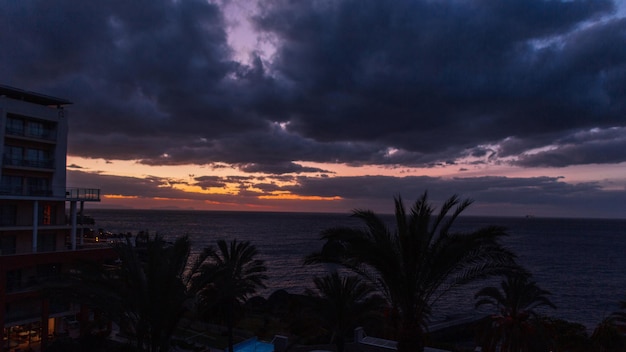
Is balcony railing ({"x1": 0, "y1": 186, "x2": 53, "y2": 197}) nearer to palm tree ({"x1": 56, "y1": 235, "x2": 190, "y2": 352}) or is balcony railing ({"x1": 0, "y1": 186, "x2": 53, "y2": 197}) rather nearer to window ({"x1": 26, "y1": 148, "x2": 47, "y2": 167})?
window ({"x1": 26, "y1": 148, "x2": 47, "y2": 167})

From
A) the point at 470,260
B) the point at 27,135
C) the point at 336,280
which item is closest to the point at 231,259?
the point at 336,280

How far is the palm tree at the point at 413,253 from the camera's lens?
13.5 metres

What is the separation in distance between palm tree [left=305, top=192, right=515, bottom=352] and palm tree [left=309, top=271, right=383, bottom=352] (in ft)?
21.0

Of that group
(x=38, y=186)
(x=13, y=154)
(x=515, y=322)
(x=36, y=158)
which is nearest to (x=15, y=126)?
(x=13, y=154)

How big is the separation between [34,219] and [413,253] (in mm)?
29129

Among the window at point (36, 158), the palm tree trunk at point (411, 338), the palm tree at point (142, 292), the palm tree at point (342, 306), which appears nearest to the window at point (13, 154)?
the window at point (36, 158)

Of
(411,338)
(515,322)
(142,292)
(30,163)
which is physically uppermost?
(30,163)

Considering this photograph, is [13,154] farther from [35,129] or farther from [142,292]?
[142,292]

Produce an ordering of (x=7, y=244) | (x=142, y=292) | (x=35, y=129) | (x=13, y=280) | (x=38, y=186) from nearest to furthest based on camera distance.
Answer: (x=142, y=292), (x=13, y=280), (x=7, y=244), (x=35, y=129), (x=38, y=186)

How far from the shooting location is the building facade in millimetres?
28016

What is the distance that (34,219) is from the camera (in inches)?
1235

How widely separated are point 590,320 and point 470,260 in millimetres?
47850

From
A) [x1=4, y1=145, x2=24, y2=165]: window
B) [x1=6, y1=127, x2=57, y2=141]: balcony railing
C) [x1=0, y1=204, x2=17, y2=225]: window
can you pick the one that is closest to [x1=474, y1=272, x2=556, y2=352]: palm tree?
[x1=0, y1=204, x2=17, y2=225]: window

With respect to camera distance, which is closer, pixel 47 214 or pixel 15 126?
pixel 15 126
